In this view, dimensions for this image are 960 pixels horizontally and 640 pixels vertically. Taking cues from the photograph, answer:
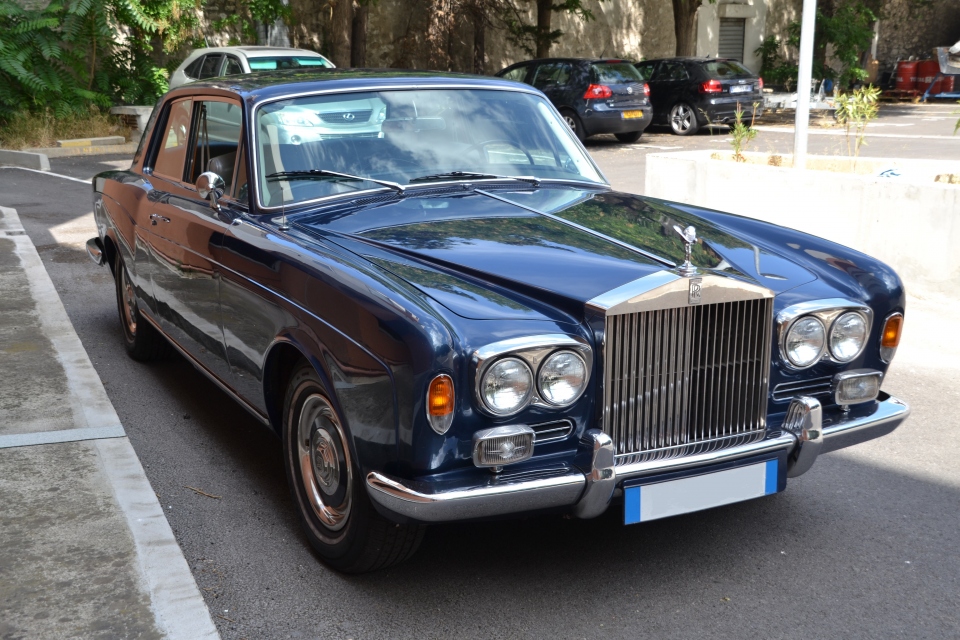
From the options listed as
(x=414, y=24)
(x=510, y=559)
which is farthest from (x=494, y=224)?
(x=414, y=24)

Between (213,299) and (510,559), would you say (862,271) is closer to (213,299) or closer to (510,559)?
(510,559)

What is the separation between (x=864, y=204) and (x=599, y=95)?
10593 millimetres

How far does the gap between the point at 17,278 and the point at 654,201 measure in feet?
16.5

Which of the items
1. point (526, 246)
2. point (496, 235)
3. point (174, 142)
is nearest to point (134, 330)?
point (174, 142)

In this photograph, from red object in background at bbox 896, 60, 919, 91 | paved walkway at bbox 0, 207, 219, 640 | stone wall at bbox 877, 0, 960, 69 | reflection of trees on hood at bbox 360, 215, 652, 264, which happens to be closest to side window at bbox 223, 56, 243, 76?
paved walkway at bbox 0, 207, 219, 640

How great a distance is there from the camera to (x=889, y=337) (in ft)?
12.1

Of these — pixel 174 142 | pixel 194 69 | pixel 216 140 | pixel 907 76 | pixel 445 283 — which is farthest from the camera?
pixel 907 76

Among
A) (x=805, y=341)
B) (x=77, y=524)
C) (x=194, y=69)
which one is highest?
(x=194, y=69)

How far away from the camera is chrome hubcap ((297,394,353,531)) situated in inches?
130

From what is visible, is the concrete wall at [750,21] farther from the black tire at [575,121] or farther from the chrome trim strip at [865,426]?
the chrome trim strip at [865,426]

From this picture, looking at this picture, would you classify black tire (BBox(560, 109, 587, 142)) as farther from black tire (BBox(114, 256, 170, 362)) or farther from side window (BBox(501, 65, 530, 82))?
black tire (BBox(114, 256, 170, 362))

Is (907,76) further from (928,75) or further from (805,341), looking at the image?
(805,341)

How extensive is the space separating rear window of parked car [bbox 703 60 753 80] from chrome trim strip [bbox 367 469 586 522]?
711 inches

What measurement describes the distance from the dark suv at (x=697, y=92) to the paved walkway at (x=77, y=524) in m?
16.2
